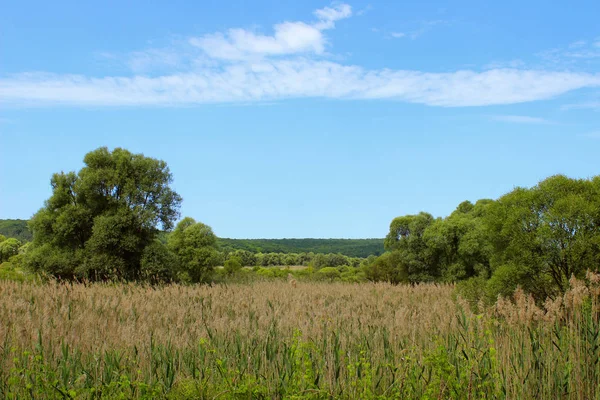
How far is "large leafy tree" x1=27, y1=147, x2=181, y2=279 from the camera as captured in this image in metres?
20.8

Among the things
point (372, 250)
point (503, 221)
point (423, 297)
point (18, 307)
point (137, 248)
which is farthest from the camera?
point (372, 250)

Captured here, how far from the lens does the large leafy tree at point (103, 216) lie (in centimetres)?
2080

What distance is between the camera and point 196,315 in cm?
1009

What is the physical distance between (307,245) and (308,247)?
9.64 feet

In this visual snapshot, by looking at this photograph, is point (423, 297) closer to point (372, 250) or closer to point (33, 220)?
point (33, 220)

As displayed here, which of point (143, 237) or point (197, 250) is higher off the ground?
point (143, 237)

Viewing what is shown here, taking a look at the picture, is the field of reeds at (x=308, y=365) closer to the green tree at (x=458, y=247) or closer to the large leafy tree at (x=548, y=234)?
the large leafy tree at (x=548, y=234)

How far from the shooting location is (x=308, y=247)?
2264 inches

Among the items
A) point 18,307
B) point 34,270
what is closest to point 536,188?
point 18,307

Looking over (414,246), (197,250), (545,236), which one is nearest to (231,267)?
(197,250)

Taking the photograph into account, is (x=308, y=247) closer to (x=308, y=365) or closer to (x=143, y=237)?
(x=143, y=237)

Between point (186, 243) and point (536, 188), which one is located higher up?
point (536, 188)

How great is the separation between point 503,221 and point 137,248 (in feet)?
52.3

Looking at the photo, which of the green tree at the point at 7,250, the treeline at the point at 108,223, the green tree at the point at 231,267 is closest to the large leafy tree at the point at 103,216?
the treeline at the point at 108,223
